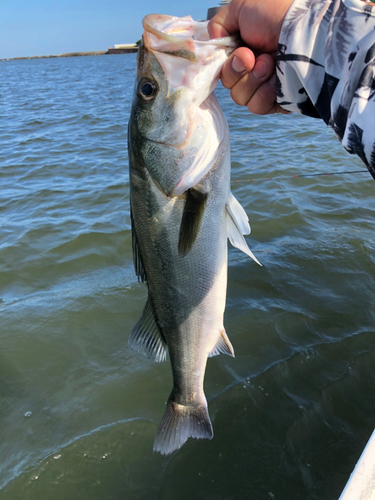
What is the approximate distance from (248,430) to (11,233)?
4593 mm

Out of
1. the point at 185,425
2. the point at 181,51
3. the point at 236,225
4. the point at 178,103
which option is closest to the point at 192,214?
the point at 236,225

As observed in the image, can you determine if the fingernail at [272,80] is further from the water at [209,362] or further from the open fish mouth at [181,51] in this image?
the water at [209,362]

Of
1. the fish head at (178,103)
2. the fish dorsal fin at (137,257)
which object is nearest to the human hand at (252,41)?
the fish head at (178,103)

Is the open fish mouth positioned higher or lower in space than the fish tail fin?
higher

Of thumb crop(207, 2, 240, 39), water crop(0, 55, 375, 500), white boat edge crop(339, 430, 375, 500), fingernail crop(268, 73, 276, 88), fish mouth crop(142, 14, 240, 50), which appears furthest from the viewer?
water crop(0, 55, 375, 500)

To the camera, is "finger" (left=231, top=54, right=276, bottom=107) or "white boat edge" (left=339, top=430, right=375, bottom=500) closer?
"white boat edge" (left=339, top=430, right=375, bottom=500)

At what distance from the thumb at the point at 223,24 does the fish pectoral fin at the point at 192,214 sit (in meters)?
0.83

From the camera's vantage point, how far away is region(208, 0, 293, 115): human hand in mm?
1701

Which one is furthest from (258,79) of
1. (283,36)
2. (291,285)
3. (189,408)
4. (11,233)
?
(11,233)

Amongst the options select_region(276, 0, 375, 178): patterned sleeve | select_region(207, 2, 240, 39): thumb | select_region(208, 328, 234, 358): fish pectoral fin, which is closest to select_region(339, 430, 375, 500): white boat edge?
select_region(208, 328, 234, 358): fish pectoral fin

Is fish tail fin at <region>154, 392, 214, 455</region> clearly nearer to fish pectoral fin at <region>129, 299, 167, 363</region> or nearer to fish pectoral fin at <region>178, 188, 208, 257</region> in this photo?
fish pectoral fin at <region>129, 299, 167, 363</region>

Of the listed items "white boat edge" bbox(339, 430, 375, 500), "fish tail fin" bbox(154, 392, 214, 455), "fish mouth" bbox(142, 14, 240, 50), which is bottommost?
"fish tail fin" bbox(154, 392, 214, 455)

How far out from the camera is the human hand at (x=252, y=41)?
170 cm

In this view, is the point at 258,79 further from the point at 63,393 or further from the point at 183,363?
the point at 63,393
